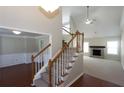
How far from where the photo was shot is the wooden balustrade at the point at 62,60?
302 centimetres

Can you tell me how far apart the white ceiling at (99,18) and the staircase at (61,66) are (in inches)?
93.9

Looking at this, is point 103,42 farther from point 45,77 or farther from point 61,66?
point 45,77

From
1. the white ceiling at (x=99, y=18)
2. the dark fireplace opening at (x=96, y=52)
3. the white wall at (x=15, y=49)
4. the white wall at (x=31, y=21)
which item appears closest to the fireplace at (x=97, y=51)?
the dark fireplace opening at (x=96, y=52)

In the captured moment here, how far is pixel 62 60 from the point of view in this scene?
374 cm

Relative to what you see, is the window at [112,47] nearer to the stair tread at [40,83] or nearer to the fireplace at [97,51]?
the fireplace at [97,51]

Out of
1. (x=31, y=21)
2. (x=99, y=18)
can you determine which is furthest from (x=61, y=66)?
(x=99, y=18)

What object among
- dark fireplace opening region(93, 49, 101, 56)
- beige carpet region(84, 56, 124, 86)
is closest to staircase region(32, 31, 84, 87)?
beige carpet region(84, 56, 124, 86)

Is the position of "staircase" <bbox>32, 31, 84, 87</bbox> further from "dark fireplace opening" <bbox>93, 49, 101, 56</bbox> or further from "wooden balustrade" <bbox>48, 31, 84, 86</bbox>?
"dark fireplace opening" <bbox>93, 49, 101, 56</bbox>

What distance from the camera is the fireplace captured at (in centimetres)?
949

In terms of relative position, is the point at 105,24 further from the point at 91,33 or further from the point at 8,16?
the point at 8,16

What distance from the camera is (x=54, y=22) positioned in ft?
13.6

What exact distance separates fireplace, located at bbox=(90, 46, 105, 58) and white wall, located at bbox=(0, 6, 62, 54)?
20.1 ft
